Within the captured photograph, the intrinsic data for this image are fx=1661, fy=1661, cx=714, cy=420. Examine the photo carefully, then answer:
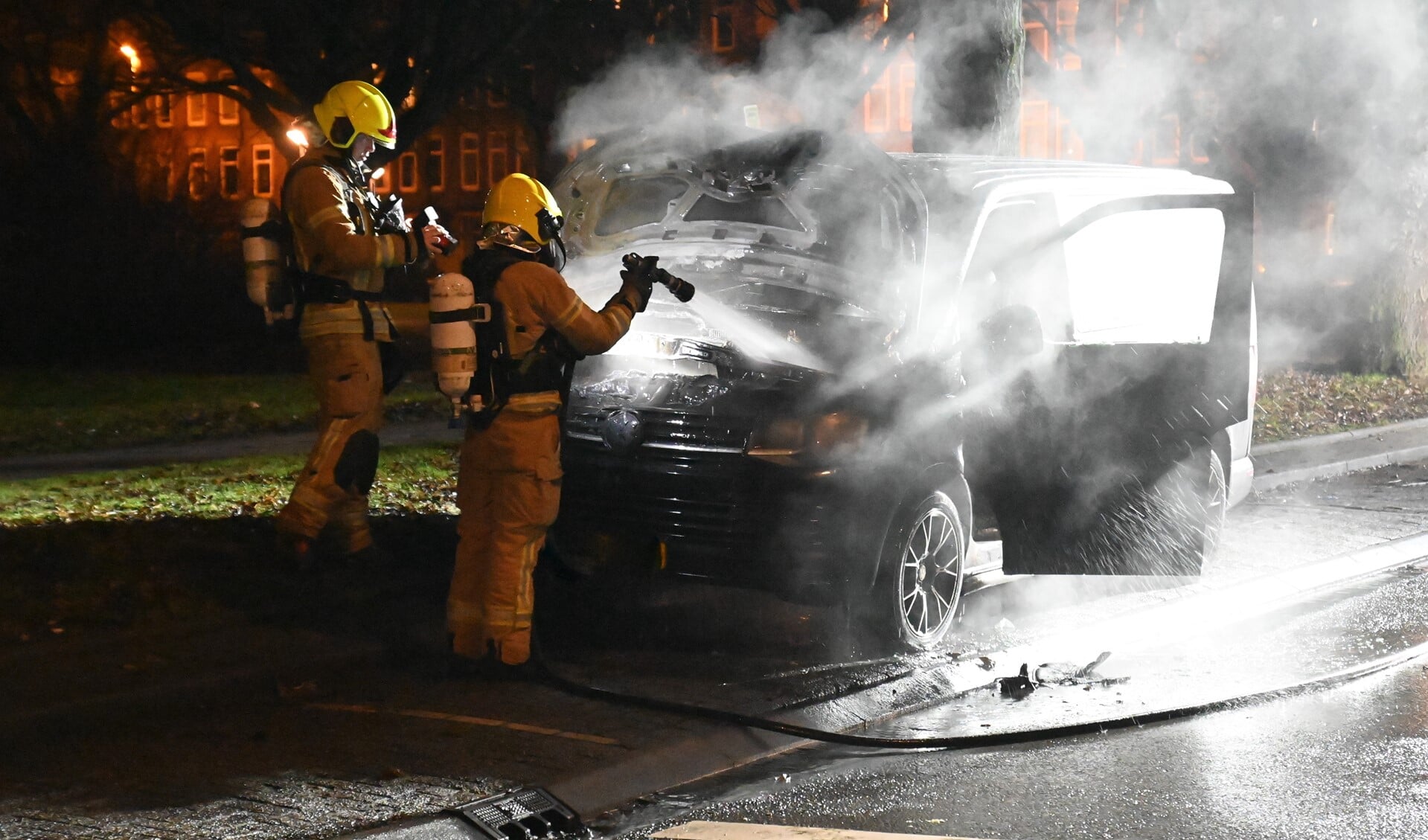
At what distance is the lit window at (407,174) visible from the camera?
47594mm

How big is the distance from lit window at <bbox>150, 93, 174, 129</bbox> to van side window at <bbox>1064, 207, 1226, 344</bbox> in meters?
21.2

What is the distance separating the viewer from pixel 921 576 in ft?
21.0

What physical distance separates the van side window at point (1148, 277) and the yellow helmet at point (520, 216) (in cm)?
241

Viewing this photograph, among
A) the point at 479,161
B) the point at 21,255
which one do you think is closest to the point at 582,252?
the point at 21,255

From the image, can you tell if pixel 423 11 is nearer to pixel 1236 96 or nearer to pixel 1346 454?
pixel 1236 96

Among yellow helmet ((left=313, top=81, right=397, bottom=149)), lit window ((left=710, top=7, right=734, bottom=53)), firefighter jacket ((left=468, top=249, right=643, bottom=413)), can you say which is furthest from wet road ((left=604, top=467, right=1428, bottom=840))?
lit window ((left=710, top=7, right=734, bottom=53))

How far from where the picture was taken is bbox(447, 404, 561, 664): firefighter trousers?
5762mm

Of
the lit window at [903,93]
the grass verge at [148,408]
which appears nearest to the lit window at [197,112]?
the lit window at [903,93]

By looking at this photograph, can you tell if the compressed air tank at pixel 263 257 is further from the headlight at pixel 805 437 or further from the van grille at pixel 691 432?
the headlight at pixel 805 437

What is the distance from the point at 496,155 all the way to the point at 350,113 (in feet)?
133

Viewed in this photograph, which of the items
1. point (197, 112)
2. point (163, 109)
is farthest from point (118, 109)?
point (197, 112)

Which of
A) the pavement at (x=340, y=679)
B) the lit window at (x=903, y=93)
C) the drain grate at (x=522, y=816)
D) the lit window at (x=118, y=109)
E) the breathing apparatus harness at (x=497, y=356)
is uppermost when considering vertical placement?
the lit window at (x=903, y=93)

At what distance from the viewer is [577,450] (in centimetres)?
641

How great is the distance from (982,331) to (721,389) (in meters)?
1.08
